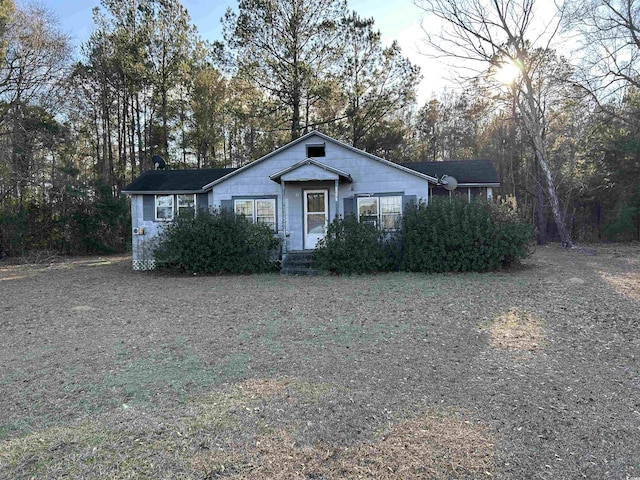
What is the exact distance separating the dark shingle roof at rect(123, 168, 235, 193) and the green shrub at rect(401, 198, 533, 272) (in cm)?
802

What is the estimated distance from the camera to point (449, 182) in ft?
47.2

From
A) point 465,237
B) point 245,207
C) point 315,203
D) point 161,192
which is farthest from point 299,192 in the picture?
point 465,237

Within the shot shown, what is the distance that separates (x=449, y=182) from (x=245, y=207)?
732 centimetres

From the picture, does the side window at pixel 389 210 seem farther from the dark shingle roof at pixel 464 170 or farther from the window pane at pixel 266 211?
the window pane at pixel 266 211

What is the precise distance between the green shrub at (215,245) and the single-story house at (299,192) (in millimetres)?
1057

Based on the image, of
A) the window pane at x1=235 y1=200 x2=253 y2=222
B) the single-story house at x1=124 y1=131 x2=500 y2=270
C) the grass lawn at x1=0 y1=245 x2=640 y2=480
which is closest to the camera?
the grass lawn at x1=0 y1=245 x2=640 y2=480

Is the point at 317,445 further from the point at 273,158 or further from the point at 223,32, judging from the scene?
the point at 223,32

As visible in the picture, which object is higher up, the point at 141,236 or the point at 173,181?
the point at 173,181

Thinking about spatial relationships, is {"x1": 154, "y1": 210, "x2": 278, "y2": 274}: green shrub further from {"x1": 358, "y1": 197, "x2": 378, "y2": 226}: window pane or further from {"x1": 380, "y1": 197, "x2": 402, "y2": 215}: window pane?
{"x1": 380, "y1": 197, "x2": 402, "y2": 215}: window pane

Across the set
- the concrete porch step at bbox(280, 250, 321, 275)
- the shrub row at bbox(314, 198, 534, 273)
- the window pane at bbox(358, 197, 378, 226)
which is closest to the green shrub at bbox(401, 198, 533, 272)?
the shrub row at bbox(314, 198, 534, 273)

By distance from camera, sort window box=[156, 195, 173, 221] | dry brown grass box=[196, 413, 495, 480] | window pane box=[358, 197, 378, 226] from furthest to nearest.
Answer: window box=[156, 195, 173, 221] → window pane box=[358, 197, 378, 226] → dry brown grass box=[196, 413, 495, 480]

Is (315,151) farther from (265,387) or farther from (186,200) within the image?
(265,387)

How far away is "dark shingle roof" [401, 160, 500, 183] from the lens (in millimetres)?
15211

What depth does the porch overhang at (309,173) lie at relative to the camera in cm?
1284
